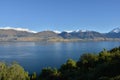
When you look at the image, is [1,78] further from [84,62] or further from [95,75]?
[84,62]

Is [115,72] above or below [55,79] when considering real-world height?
above

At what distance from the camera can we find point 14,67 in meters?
46.8

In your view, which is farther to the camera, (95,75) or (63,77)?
(63,77)

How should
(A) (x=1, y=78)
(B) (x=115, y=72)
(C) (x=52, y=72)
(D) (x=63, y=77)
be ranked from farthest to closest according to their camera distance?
(C) (x=52, y=72) → (D) (x=63, y=77) → (A) (x=1, y=78) → (B) (x=115, y=72)

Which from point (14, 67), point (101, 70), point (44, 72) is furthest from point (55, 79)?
point (101, 70)

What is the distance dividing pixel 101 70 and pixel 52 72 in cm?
2116

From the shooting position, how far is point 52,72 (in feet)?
196

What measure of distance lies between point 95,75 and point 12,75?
13718 mm

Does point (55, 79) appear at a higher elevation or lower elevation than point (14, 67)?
lower

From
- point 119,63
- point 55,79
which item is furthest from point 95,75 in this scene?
point 55,79

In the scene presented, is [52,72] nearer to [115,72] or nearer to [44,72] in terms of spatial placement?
[44,72]

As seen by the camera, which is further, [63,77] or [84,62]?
[84,62]

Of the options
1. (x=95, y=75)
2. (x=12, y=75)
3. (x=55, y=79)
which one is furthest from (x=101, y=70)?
(x=55, y=79)

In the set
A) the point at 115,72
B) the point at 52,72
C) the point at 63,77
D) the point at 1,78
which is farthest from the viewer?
the point at 52,72
